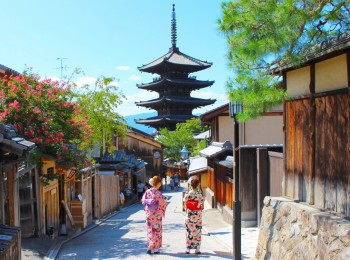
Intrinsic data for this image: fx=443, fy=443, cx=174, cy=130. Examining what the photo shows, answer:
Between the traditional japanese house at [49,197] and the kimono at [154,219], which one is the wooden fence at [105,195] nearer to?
the traditional japanese house at [49,197]

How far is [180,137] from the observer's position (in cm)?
4559

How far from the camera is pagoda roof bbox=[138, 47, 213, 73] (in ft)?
158

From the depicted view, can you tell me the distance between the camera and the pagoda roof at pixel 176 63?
48.2 metres

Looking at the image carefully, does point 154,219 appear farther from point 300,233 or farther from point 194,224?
point 300,233

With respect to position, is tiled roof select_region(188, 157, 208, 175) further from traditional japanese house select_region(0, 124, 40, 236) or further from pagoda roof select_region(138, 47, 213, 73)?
pagoda roof select_region(138, 47, 213, 73)

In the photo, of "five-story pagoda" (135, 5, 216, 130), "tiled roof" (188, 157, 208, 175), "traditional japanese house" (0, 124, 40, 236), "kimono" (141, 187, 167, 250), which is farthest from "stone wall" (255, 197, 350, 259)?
"five-story pagoda" (135, 5, 216, 130)

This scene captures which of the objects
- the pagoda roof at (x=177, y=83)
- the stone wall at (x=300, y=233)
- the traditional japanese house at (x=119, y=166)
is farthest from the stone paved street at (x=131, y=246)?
the pagoda roof at (x=177, y=83)

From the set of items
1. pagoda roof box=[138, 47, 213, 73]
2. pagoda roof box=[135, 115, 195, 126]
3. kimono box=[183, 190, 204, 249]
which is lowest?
kimono box=[183, 190, 204, 249]

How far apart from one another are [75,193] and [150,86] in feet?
117

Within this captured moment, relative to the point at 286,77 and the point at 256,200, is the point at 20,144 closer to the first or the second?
the point at 286,77

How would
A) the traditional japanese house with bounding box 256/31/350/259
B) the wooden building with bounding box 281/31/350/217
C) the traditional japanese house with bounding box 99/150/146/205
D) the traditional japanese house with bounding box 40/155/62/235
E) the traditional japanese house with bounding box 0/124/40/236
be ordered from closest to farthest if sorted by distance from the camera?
the traditional japanese house with bounding box 256/31/350/259
the wooden building with bounding box 281/31/350/217
the traditional japanese house with bounding box 0/124/40/236
the traditional japanese house with bounding box 40/155/62/235
the traditional japanese house with bounding box 99/150/146/205

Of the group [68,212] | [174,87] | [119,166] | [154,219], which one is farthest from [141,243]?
[174,87]

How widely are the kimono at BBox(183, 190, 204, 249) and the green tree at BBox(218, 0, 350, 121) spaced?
2.44 metres

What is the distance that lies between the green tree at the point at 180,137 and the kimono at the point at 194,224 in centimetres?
3618
